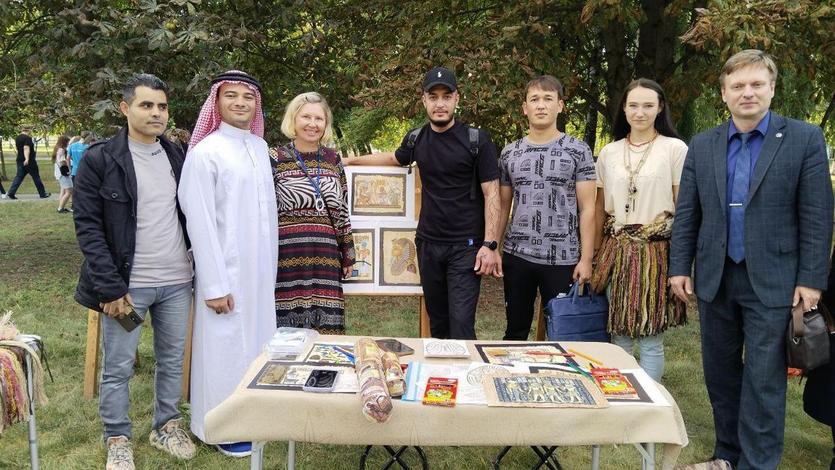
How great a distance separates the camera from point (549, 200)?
360cm

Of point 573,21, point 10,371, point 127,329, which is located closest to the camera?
point 10,371

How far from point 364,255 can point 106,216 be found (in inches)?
66.3

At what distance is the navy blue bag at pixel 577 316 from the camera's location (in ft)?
11.8

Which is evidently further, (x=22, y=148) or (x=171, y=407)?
(x=22, y=148)

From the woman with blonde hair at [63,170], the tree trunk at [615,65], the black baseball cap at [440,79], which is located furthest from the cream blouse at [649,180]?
the woman with blonde hair at [63,170]

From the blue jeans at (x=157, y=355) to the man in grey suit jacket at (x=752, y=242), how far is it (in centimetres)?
266

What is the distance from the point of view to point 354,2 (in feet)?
22.8

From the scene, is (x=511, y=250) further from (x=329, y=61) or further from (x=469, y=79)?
(x=329, y=61)

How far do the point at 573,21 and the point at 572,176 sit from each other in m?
3.60

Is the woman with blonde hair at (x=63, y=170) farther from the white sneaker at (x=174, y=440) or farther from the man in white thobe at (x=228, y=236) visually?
the man in white thobe at (x=228, y=236)

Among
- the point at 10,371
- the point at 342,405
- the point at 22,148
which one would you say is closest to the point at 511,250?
the point at 342,405

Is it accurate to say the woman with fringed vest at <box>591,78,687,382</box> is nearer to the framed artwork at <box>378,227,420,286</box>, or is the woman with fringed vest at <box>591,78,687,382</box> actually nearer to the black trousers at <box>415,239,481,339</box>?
the black trousers at <box>415,239,481,339</box>

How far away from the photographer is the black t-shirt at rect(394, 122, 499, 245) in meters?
3.65

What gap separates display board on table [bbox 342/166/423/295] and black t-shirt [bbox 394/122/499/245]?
557mm
